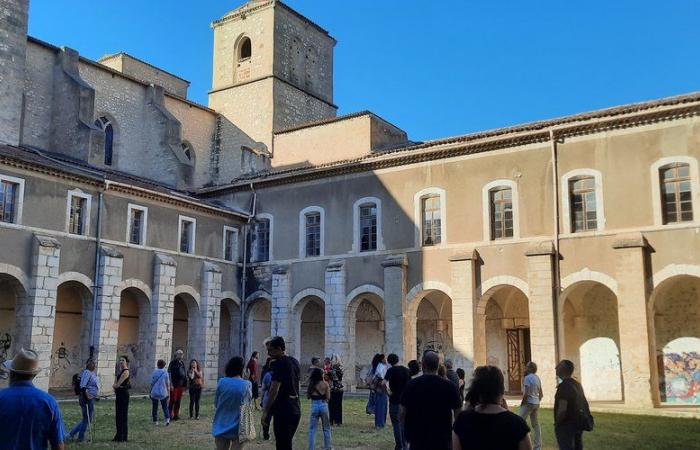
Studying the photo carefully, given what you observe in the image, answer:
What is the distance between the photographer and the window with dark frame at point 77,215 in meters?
22.4

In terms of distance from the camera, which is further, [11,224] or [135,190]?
[135,190]

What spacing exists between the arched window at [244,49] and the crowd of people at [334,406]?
26720 mm

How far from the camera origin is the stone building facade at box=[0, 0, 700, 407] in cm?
2033

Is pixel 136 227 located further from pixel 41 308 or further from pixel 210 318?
pixel 41 308

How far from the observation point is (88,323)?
22703 millimetres

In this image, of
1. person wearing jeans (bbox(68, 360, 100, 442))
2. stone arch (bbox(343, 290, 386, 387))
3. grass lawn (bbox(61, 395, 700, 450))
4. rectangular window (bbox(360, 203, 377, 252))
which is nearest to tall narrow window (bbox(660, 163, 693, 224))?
grass lawn (bbox(61, 395, 700, 450))

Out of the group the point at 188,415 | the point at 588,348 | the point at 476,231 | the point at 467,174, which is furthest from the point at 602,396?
the point at 188,415

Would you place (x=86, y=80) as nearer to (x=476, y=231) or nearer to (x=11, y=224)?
(x=11, y=224)

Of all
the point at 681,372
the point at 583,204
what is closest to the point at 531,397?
the point at 583,204

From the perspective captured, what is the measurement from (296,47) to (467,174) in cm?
1916

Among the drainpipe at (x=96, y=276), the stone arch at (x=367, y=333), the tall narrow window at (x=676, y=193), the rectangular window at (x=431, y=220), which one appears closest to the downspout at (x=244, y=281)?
the stone arch at (x=367, y=333)

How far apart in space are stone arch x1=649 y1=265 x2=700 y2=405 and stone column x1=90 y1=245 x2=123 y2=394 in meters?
17.6

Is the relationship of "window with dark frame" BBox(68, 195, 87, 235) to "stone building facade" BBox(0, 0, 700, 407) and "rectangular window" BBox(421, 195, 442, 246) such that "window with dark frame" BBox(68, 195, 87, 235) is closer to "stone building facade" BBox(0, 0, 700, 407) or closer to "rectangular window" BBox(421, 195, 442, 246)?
"stone building facade" BBox(0, 0, 700, 407)

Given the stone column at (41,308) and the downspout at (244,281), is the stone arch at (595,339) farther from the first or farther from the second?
the stone column at (41,308)
